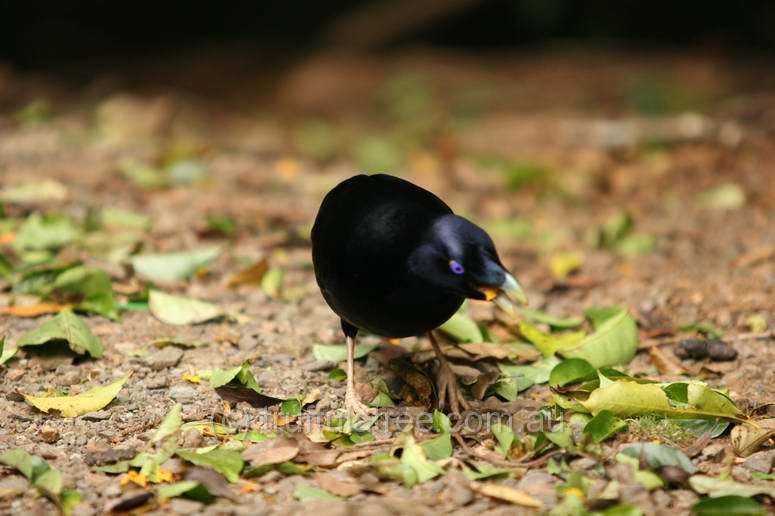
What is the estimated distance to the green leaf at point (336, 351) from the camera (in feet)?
12.2

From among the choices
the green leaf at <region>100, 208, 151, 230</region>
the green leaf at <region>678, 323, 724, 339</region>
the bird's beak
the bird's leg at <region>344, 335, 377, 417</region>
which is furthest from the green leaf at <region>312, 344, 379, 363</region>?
the green leaf at <region>100, 208, 151, 230</region>

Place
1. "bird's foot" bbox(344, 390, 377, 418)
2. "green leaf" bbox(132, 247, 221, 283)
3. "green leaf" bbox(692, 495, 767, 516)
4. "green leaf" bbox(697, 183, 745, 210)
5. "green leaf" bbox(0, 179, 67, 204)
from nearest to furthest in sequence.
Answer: "green leaf" bbox(692, 495, 767, 516) → "bird's foot" bbox(344, 390, 377, 418) → "green leaf" bbox(132, 247, 221, 283) → "green leaf" bbox(0, 179, 67, 204) → "green leaf" bbox(697, 183, 745, 210)

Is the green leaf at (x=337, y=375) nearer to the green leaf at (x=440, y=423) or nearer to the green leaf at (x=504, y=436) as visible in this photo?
the green leaf at (x=440, y=423)

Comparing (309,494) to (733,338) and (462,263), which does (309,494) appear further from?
(733,338)

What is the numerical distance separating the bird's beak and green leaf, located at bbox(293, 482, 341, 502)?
29.0 inches

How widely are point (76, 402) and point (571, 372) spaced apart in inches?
66.0

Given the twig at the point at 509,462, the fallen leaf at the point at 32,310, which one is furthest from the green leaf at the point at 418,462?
the fallen leaf at the point at 32,310

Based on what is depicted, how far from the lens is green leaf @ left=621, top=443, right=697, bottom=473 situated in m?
2.88

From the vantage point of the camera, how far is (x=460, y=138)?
8008mm

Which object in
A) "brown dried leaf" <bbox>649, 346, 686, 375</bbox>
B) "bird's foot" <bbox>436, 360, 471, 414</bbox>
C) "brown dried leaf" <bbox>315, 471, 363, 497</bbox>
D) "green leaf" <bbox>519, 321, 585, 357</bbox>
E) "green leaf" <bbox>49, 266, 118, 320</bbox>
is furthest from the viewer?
"green leaf" <bbox>49, 266, 118, 320</bbox>

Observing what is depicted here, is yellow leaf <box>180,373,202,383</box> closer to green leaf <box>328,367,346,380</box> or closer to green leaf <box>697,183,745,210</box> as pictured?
green leaf <box>328,367,346,380</box>

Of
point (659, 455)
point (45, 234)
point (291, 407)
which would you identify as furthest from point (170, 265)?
point (659, 455)

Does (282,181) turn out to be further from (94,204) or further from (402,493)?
(402,493)

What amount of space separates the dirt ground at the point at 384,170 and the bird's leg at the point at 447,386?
0.25 meters
